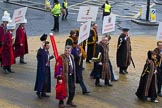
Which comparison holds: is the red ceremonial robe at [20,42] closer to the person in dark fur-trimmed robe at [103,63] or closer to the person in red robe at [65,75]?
the person in dark fur-trimmed robe at [103,63]

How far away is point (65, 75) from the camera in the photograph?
1194cm

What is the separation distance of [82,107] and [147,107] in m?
1.86

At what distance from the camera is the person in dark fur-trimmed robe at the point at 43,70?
41.5 ft

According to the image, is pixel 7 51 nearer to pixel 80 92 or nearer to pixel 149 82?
pixel 80 92

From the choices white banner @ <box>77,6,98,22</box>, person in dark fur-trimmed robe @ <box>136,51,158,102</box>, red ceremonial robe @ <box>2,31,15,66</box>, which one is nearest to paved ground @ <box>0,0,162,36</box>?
white banner @ <box>77,6,98,22</box>

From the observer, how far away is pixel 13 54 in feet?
50.9

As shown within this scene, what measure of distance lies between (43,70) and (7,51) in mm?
2960

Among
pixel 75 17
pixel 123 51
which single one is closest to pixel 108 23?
pixel 123 51

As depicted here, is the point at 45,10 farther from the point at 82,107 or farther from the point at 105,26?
the point at 82,107

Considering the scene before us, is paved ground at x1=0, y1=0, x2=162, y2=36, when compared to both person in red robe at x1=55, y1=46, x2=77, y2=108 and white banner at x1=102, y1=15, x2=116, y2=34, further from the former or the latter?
person in red robe at x1=55, y1=46, x2=77, y2=108

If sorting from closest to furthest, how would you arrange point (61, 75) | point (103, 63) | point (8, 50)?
point (61, 75)
point (103, 63)
point (8, 50)

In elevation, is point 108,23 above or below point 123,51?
above

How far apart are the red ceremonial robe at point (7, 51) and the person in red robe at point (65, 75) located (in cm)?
367

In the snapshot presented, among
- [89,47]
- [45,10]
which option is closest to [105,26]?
[89,47]
